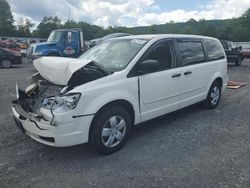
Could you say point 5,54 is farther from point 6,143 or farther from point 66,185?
point 66,185

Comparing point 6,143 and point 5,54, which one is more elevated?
point 5,54

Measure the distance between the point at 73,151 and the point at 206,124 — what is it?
2.69 m

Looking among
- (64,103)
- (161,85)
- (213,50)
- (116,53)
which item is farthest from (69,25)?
(64,103)

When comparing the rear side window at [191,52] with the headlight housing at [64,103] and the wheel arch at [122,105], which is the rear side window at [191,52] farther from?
the headlight housing at [64,103]

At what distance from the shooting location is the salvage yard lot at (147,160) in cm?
314

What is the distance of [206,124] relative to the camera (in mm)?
5109

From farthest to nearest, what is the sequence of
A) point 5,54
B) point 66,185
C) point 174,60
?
1. point 5,54
2. point 174,60
3. point 66,185

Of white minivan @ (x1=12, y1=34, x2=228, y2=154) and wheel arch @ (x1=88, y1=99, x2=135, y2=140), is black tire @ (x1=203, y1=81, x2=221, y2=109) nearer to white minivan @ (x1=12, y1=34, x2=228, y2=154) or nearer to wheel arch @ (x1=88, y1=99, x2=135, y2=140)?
white minivan @ (x1=12, y1=34, x2=228, y2=154)

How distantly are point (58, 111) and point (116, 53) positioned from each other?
165 centimetres

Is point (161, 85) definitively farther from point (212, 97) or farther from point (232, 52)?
point (232, 52)

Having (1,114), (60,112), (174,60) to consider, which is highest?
(174,60)

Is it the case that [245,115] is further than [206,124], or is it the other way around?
[245,115]

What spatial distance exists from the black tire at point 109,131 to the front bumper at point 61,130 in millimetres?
130

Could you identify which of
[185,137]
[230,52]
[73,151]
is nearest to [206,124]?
[185,137]
